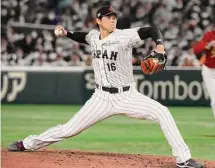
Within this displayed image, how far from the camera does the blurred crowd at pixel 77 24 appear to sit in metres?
20.4

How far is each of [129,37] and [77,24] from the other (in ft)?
49.2

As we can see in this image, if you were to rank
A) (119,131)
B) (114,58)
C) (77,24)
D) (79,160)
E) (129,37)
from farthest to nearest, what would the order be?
(77,24) → (119,131) → (79,160) → (114,58) → (129,37)

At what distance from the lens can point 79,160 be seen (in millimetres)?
7969

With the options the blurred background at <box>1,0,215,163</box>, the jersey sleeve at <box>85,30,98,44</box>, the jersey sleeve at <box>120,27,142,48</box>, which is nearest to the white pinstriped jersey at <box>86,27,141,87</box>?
the jersey sleeve at <box>120,27,142,48</box>

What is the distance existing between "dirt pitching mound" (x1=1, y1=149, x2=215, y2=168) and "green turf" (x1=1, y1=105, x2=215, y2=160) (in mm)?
997

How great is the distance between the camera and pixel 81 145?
10172mm

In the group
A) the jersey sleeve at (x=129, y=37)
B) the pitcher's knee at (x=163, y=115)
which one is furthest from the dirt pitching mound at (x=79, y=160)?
the jersey sleeve at (x=129, y=37)

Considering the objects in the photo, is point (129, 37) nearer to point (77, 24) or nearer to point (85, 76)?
point (85, 76)

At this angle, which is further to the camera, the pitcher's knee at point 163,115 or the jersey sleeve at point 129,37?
the jersey sleeve at point 129,37

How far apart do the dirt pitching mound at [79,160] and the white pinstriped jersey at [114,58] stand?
92cm

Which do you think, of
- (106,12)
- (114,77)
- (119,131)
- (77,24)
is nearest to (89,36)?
(106,12)

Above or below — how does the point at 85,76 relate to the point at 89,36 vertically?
below

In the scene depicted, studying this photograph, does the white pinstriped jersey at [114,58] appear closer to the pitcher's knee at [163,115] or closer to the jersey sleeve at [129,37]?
the jersey sleeve at [129,37]

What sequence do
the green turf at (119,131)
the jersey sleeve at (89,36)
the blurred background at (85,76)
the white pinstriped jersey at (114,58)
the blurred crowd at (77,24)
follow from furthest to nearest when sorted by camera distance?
the blurred crowd at (77,24)
the blurred background at (85,76)
the green turf at (119,131)
the jersey sleeve at (89,36)
the white pinstriped jersey at (114,58)
